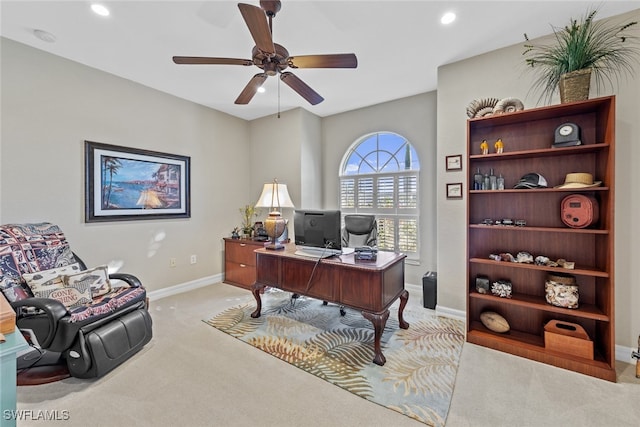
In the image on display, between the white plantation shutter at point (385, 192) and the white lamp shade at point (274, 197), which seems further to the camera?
the white plantation shutter at point (385, 192)

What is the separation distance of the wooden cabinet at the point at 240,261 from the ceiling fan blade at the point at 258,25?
2639 millimetres

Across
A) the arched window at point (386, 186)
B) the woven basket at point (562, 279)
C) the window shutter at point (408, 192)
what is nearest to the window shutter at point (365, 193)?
the arched window at point (386, 186)

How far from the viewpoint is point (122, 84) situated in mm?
3217

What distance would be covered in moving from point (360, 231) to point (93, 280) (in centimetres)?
269

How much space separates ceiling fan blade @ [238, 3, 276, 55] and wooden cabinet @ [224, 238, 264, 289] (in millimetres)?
2639

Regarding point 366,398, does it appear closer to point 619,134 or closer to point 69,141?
point 619,134

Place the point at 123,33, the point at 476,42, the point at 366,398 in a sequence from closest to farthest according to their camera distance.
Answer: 1. the point at 366,398
2. the point at 123,33
3. the point at 476,42

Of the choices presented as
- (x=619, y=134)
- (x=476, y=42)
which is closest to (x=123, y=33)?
(x=476, y=42)

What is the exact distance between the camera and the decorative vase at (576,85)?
2002 mm

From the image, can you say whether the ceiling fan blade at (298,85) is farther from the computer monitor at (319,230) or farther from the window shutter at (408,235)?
the window shutter at (408,235)

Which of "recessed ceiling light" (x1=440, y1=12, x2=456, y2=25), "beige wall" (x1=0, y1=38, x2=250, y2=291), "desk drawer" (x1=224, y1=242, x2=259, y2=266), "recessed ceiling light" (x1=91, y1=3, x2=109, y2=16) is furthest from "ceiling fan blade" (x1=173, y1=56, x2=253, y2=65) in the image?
"desk drawer" (x1=224, y1=242, x2=259, y2=266)

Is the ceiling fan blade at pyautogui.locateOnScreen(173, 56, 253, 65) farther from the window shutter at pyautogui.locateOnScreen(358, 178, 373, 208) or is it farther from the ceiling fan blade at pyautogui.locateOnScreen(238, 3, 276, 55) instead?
the window shutter at pyautogui.locateOnScreen(358, 178, 373, 208)

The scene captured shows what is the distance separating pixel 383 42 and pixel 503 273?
250 centimetres

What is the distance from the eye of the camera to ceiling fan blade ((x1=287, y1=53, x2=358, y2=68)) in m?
1.92
